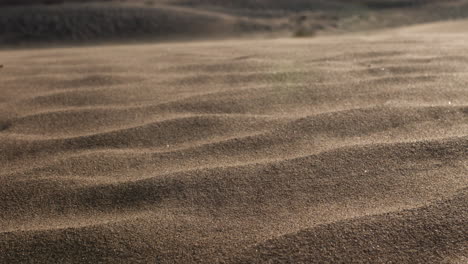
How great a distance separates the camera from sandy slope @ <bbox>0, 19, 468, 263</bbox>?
105cm

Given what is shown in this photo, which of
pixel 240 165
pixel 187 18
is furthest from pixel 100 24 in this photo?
pixel 240 165

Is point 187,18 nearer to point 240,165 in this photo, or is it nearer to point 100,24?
point 100,24

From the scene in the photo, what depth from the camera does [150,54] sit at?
9.12ft

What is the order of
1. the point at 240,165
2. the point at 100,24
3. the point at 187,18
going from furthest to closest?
the point at 187,18 → the point at 100,24 → the point at 240,165

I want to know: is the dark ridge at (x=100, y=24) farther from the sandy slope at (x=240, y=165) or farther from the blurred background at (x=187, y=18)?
the sandy slope at (x=240, y=165)

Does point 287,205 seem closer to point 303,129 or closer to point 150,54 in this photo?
point 303,129

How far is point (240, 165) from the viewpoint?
4.37 feet

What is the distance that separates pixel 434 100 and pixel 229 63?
0.95 meters

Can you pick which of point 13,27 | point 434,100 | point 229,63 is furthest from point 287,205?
point 13,27

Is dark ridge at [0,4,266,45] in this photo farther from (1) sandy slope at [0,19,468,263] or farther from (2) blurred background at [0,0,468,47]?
(1) sandy slope at [0,19,468,263]

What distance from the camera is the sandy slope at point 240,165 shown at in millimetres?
1053

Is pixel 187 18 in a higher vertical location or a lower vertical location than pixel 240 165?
higher

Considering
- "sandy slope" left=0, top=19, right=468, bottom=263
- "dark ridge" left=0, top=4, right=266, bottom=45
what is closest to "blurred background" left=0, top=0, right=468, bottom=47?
"dark ridge" left=0, top=4, right=266, bottom=45

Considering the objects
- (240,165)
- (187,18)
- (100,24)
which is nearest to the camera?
(240,165)
